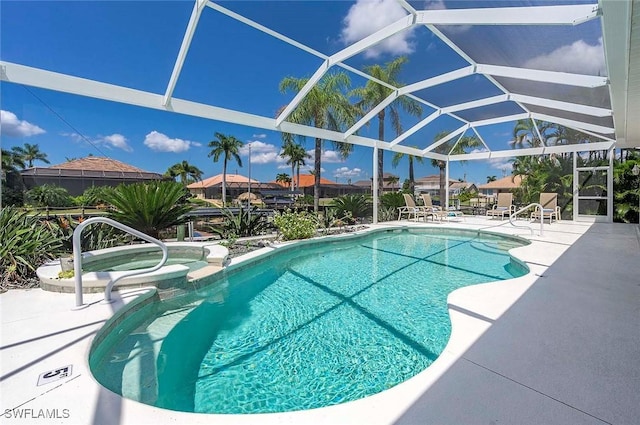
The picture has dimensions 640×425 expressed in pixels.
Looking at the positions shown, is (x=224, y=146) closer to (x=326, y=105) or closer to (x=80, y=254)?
(x=326, y=105)

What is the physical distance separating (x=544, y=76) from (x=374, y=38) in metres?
3.56

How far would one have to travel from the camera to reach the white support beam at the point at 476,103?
877 centimetres

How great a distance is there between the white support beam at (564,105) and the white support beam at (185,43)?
8103mm

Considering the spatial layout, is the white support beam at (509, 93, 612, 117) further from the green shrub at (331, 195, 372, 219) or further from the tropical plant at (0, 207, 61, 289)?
the tropical plant at (0, 207, 61, 289)

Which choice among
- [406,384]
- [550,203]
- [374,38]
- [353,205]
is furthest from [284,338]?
[550,203]

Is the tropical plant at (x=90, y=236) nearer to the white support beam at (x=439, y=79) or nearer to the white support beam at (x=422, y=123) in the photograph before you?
the white support beam at (x=439, y=79)

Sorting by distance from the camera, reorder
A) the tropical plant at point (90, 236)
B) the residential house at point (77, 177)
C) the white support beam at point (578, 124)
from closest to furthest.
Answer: the tropical plant at point (90, 236) < the white support beam at point (578, 124) < the residential house at point (77, 177)

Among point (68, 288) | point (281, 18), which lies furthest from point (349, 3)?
point (68, 288)

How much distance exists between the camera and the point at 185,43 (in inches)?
215

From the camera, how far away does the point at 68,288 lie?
4.11 m

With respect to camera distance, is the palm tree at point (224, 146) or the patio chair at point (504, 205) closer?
the patio chair at point (504, 205)

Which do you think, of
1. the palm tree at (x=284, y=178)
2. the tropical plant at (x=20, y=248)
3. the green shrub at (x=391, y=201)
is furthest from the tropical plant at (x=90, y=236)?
the palm tree at (x=284, y=178)

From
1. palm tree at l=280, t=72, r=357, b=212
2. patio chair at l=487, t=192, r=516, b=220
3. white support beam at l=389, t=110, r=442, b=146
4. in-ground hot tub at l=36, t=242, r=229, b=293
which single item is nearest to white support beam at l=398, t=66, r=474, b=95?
white support beam at l=389, t=110, r=442, b=146

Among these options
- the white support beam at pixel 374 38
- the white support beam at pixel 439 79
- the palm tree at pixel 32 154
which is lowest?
the white support beam at pixel 439 79
